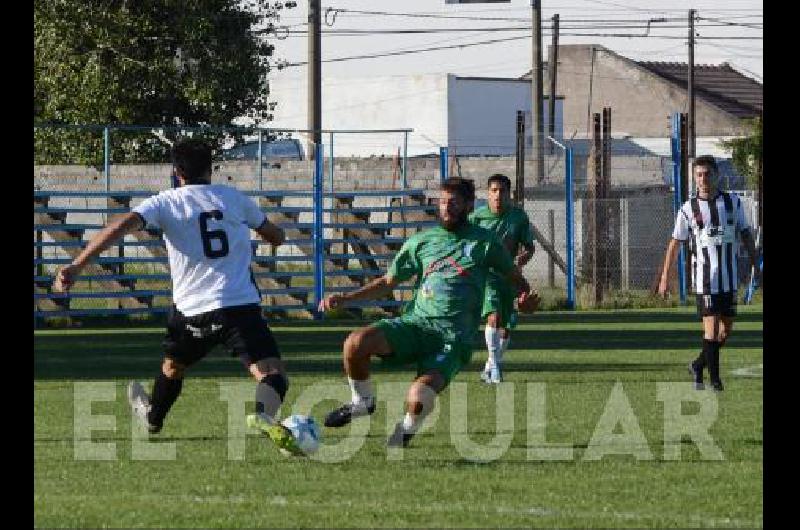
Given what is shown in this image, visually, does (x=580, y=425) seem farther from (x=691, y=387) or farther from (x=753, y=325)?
(x=753, y=325)

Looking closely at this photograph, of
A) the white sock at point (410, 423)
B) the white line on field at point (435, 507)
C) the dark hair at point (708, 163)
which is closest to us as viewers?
the white line on field at point (435, 507)

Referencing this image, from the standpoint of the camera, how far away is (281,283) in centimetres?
3155

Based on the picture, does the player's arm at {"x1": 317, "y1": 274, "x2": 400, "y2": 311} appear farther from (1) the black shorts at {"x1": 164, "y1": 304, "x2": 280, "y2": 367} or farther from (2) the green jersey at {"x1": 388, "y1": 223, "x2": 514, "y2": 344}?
(1) the black shorts at {"x1": 164, "y1": 304, "x2": 280, "y2": 367}

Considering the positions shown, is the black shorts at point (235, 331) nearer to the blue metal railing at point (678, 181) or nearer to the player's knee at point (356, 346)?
the player's knee at point (356, 346)

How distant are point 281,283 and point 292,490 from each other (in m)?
21.2

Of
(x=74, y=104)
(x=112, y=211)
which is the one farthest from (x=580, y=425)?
(x=74, y=104)

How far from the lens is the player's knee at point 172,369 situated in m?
12.6

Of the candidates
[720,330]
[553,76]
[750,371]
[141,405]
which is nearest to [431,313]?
[141,405]

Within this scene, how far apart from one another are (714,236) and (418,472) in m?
6.46

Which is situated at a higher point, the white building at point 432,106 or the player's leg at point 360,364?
the white building at point 432,106

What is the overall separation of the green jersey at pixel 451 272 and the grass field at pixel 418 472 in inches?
32.7

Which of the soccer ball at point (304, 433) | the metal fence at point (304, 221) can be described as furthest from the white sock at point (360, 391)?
the metal fence at point (304, 221)

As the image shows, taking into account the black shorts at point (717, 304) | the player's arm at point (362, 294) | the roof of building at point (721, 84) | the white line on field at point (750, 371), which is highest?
the roof of building at point (721, 84)

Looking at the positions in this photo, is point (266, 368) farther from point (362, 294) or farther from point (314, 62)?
point (314, 62)
